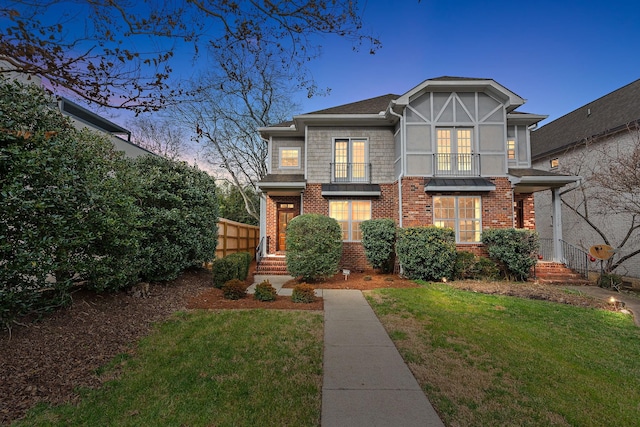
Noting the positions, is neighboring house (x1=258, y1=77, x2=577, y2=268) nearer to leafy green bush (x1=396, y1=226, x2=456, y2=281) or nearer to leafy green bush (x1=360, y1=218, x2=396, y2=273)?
leafy green bush (x1=360, y1=218, x2=396, y2=273)

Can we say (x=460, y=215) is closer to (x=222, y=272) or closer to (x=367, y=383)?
(x=222, y=272)

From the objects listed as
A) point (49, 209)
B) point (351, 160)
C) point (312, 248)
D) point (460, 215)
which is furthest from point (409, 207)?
point (49, 209)

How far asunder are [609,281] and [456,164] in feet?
19.4

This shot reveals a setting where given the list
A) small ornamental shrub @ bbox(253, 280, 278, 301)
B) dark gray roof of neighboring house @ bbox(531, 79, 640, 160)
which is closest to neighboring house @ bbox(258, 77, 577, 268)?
dark gray roof of neighboring house @ bbox(531, 79, 640, 160)

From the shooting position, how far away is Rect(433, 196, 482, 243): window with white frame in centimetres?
1067

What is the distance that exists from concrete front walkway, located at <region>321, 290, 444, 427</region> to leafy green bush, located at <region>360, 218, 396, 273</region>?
4698 millimetres

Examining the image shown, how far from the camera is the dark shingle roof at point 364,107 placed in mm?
12070

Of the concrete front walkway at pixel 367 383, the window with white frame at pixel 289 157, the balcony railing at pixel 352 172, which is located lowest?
the concrete front walkway at pixel 367 383

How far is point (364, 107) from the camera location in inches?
497

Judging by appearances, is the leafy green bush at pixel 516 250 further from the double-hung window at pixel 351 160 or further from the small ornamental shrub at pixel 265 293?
the small ornamental shrub at pixel 265 293

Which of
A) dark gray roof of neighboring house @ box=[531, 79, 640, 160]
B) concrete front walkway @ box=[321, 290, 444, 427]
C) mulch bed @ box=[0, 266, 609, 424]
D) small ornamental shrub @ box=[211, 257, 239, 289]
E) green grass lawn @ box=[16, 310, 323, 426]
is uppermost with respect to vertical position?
dark gray roof of neighboring house @ box=[531, 79, 640, 160]

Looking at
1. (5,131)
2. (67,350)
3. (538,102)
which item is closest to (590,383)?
(67,350)

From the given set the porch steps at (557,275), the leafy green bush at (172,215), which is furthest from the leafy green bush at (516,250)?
the leafy green bush at (172,215)

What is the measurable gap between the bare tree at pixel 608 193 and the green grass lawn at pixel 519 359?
5.39 m
